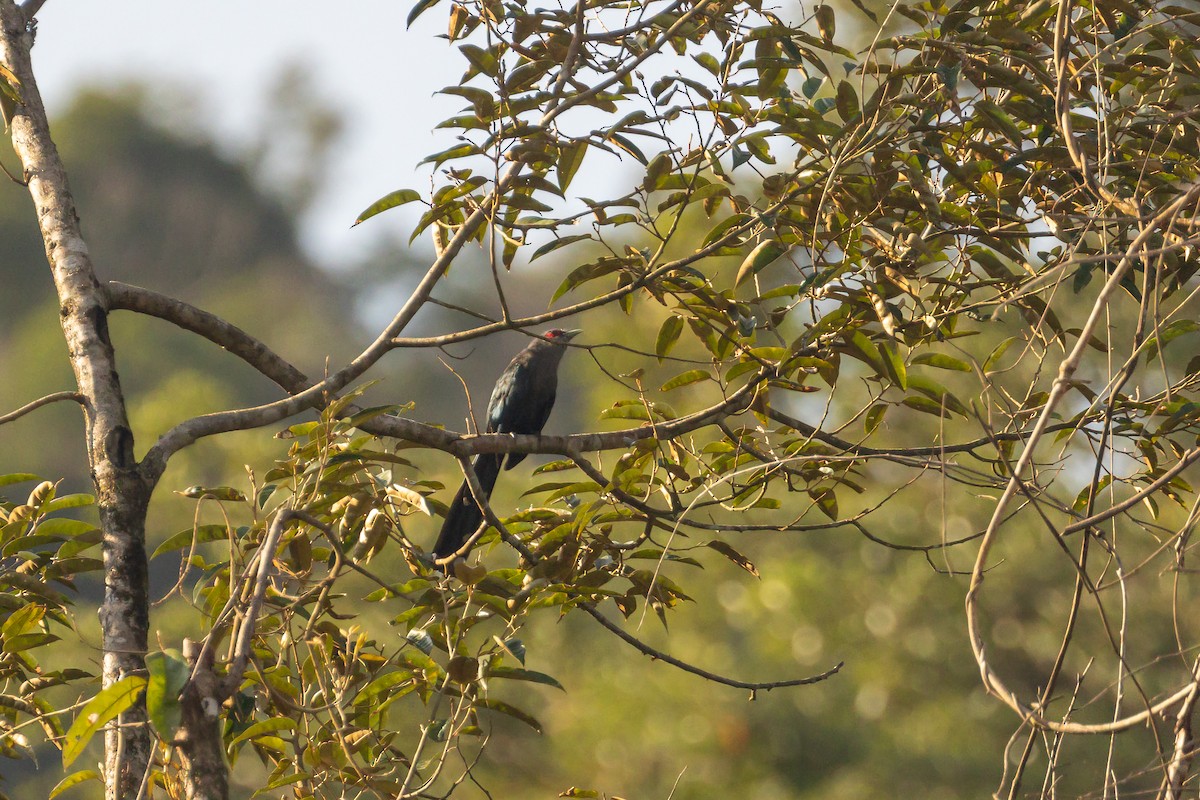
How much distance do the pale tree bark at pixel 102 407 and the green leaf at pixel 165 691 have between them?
0.55 meters

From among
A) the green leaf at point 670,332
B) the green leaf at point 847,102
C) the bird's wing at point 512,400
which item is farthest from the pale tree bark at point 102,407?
the bird's wing at point 512,400

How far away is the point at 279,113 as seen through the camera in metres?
47.2

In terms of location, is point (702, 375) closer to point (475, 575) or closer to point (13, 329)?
point (475, 575)

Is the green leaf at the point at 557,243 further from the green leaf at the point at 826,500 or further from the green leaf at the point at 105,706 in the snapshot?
the green leaf at the point at 105,706

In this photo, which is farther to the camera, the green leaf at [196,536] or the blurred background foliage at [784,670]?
the blurred background foliage at [784,670]

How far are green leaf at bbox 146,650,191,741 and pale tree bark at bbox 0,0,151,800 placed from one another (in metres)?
0.55

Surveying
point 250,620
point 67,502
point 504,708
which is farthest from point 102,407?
point 504,708

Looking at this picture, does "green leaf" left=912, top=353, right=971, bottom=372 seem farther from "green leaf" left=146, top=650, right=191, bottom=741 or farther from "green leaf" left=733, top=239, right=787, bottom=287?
"green leaf" left=146, top=650, right=191, bottom=741

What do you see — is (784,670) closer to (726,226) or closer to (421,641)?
(726,226)

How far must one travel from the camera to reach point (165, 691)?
1.52m

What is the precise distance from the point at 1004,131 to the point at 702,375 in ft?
2.90

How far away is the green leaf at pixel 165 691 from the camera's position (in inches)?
59.6

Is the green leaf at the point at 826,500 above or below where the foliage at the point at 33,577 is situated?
below

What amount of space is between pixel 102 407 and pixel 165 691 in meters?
1.20
